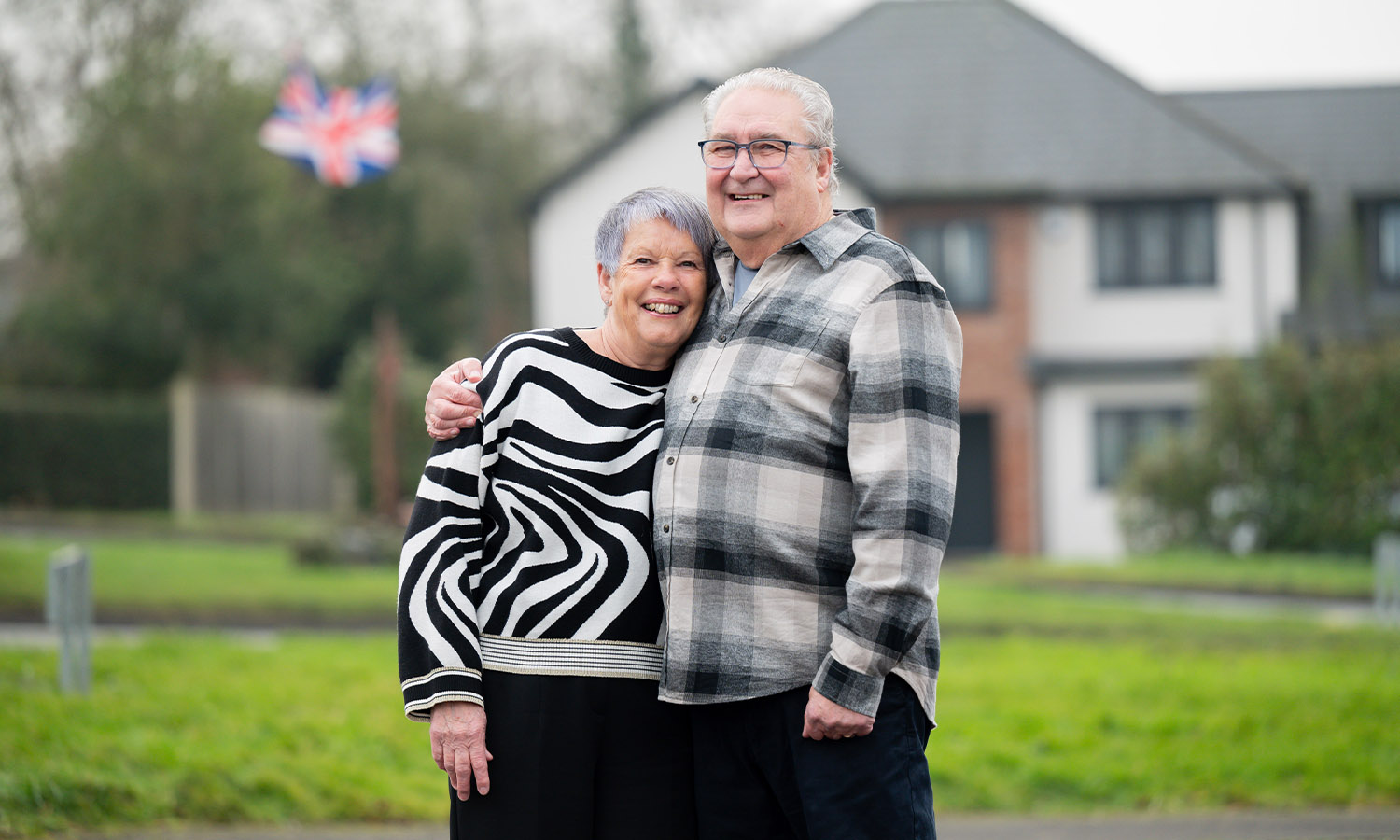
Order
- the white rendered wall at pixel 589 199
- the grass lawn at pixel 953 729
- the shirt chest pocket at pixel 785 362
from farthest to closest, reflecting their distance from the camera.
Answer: the white rendered wall at pixel 589 199, the grass lawn at pixel 953 729, the shirt chest pocket at pixel 785 362

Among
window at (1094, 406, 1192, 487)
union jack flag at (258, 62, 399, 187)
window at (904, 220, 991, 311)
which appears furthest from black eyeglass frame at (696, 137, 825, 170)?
window at (1094, 406, 1192, 487)

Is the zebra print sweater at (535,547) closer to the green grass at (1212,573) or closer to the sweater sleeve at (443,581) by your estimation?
the sweater sleeve at (443,581)

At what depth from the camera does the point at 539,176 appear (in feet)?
115

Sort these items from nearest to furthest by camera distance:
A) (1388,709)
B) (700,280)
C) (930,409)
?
1. (930,409)
2. (700,280)
3. (1388,709)

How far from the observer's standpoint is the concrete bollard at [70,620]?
731cm

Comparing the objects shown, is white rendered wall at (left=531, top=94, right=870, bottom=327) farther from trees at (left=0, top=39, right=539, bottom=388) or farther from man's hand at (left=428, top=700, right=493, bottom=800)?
man's hand at (left=428, top=700, right=493, bottom=800)

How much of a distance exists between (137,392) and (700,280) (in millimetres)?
22375

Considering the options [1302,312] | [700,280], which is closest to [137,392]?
[1302,312]

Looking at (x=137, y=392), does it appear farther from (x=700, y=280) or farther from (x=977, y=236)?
(x=700, y=280)

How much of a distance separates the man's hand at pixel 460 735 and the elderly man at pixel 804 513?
1.33 feet

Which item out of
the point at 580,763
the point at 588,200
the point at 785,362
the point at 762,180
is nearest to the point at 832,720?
the point at 580,763

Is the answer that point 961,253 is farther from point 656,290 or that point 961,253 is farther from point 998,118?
point 656,290

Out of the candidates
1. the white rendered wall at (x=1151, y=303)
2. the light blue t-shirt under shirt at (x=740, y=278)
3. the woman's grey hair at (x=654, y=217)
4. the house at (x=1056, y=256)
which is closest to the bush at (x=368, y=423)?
the house at (x=1056, y=256)

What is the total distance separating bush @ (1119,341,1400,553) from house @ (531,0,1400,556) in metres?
3.55
